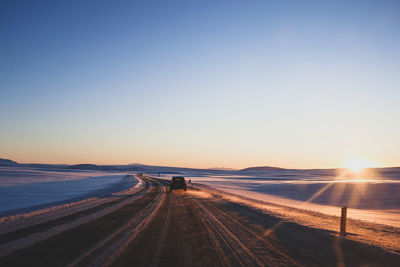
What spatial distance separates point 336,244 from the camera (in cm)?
766

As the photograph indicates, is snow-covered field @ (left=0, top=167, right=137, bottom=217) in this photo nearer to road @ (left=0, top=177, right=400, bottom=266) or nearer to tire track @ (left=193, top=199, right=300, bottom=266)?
road @ (left=0, top=177, right=400, bottom=266)

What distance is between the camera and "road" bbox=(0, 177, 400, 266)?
5758mm

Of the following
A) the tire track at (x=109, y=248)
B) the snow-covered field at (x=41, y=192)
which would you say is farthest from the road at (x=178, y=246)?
the snow-covered field at (x=41, y=192)

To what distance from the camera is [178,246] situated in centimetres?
696

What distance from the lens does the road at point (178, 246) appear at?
5758 mm

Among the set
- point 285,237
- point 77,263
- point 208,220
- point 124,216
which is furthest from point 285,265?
point 124,216

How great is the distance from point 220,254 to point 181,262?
111 cm

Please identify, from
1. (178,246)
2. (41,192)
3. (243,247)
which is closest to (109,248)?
(178,246)

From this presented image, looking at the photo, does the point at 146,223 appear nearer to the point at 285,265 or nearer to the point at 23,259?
the point at 23,259

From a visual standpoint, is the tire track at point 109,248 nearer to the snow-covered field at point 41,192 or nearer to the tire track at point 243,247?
the tire track at point 243,247

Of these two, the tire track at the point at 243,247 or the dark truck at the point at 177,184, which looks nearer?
the tire track at the point at 243,247

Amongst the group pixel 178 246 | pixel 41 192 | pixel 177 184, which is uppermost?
pixel 178 246

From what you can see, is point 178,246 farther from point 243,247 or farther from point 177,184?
point 177,184

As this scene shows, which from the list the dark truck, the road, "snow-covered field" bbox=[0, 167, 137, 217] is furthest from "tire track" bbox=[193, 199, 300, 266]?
the dark truck
